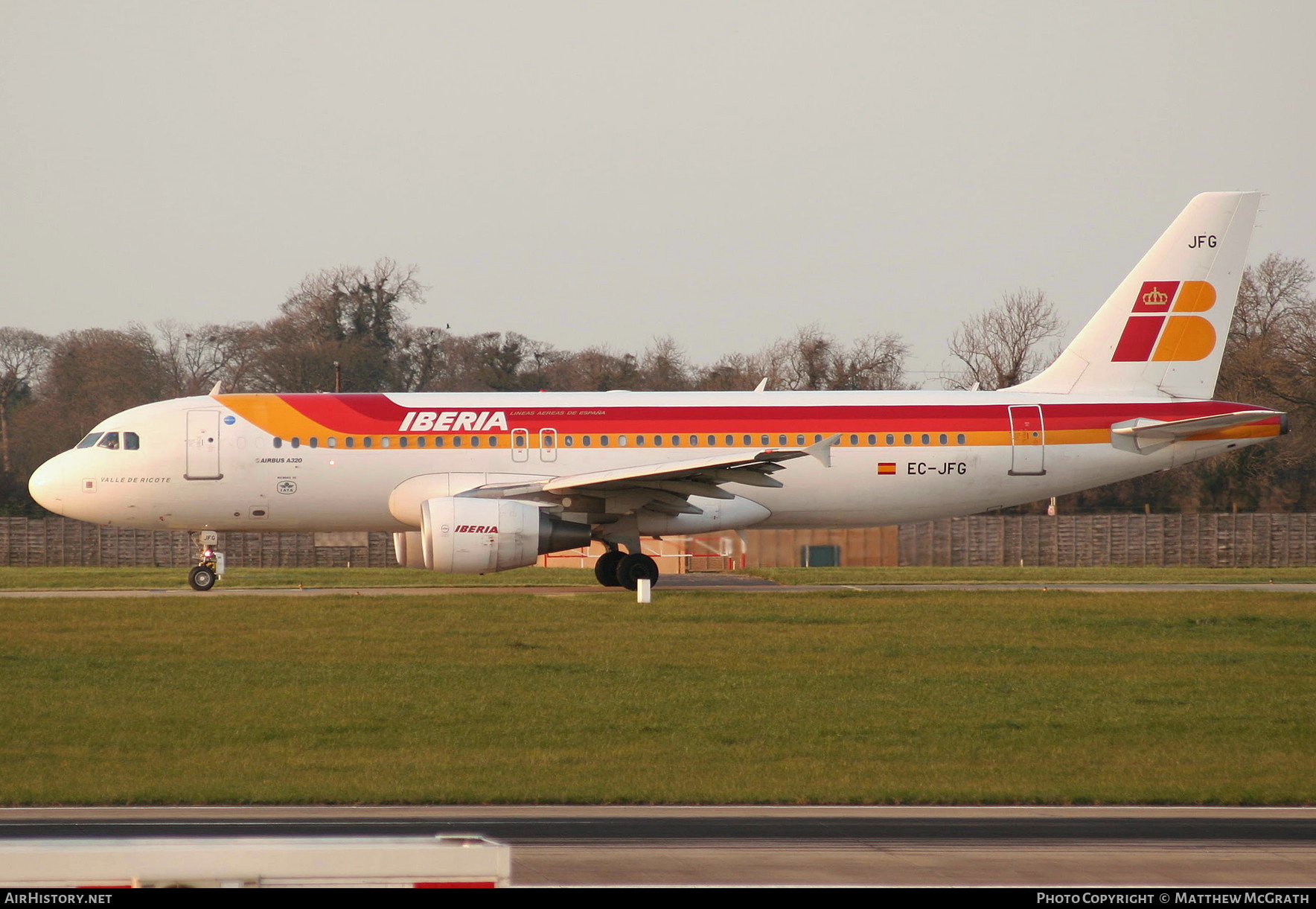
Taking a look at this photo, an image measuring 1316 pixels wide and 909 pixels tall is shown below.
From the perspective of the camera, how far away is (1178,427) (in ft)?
81.1

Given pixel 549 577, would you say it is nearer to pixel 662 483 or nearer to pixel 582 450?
pixel 582 450

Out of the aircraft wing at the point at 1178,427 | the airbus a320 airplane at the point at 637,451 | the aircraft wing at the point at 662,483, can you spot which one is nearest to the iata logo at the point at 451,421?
the airbus a320 airplane at the point at 637,451

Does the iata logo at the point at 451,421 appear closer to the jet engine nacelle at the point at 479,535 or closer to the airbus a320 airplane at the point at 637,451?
the airbus a320 airplane at the point at 637,451

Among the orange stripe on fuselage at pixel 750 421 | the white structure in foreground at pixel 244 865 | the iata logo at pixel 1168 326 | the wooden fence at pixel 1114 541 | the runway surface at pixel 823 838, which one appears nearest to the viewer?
the white structure in foreground at pixel 244 865

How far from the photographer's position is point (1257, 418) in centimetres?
2491

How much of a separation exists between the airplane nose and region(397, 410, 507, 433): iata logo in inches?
255

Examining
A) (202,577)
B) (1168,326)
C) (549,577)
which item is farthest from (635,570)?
(1168,326)

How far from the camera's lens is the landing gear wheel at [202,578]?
25422 millimetres

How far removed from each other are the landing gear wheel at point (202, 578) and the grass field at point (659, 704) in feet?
11.5

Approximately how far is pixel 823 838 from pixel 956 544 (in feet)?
118

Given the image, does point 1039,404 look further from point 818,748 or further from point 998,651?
point 818,748

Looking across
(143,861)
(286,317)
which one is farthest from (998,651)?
(286,317)

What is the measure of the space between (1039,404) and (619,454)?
321 inches

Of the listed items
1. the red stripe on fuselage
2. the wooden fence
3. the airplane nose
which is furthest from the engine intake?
the wooden fence
